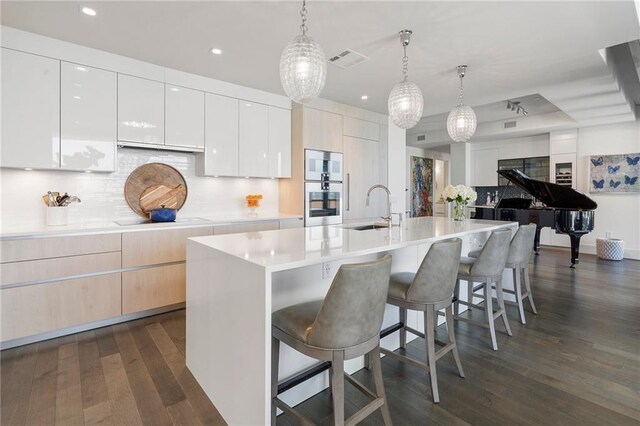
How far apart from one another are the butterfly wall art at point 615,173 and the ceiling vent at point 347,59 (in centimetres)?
591

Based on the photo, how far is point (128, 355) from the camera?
2.46 meters

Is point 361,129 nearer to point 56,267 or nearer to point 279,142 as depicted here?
point 279,142

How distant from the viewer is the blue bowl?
11.3ft

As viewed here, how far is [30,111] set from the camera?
280 centimetres

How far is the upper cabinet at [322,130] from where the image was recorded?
4559mm

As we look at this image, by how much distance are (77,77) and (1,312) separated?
2.12 meters

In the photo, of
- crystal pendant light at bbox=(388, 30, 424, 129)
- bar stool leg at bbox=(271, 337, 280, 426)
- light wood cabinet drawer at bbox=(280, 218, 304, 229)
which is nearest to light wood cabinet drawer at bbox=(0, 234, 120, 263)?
light wood cabinet drawer at bbox=(280, 218, 304, 229)

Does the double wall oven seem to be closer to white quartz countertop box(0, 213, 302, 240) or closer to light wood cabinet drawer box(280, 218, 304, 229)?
light wood cabinet drawer box(280, 218, 304, 229)

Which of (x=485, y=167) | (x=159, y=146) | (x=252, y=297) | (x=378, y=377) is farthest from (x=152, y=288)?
(x=485, y=167)

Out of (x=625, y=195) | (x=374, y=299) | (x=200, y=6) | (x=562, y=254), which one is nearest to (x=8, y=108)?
(x=200, y=6)

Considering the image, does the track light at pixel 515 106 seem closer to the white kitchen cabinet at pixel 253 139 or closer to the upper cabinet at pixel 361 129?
the upper cabinet at pixel 361 129

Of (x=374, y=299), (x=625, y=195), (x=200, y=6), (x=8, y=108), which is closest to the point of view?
(x=374, y=299)

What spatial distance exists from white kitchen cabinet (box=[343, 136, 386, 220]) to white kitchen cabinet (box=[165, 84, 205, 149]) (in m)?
2.21

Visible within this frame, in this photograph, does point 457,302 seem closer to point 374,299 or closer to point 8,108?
point 374,299
